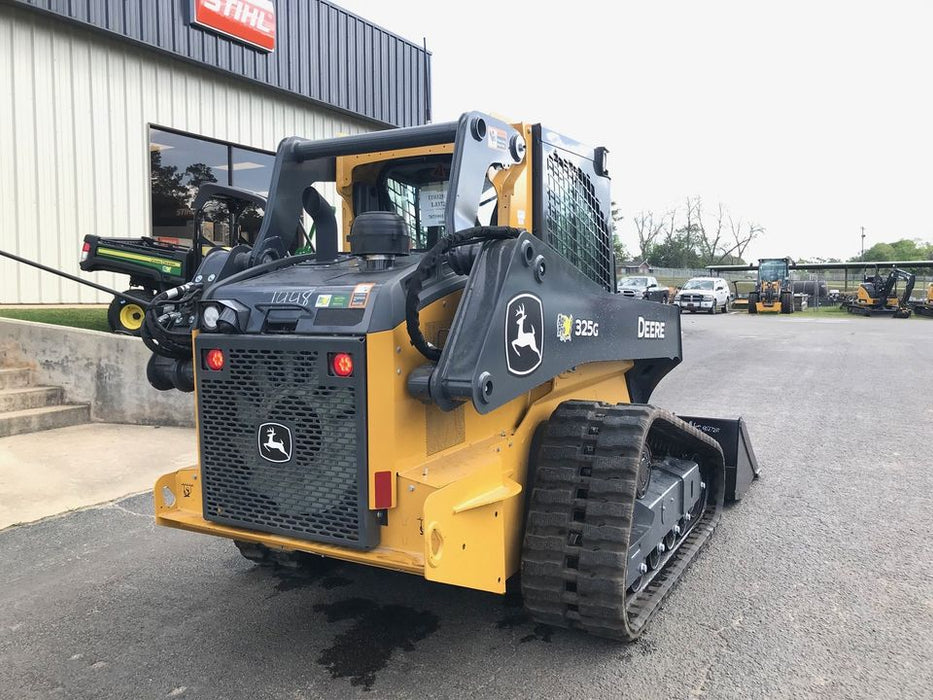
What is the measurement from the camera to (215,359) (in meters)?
3.11

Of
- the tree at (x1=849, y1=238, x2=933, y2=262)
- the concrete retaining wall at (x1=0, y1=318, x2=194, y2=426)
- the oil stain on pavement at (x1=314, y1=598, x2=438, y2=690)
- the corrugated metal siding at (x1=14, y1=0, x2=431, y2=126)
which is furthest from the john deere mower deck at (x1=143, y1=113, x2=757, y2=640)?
the tree at (x1=849, y1=238, x2=933, y2=262)

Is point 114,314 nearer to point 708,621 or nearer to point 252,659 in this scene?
point 252,659

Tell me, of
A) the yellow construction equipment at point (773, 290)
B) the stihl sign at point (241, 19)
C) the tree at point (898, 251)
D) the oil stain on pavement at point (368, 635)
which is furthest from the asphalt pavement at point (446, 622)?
the tree at point (898, 251)

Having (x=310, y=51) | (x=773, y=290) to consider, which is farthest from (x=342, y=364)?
(x=773, y=290)

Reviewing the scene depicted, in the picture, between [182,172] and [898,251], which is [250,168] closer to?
[182,172]

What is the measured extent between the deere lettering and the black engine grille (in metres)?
2.20

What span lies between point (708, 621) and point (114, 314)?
7730 mm

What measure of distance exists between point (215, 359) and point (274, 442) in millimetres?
439

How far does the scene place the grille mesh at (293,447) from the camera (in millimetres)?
2850

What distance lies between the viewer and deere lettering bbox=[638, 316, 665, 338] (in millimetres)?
4445

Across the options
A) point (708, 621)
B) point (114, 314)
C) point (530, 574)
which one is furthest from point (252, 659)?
point (114, 314)

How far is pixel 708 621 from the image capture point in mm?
3578

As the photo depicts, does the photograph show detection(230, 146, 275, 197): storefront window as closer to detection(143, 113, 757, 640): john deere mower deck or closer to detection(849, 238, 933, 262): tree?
detection(143, 113, 757, 640): john deere mower deck

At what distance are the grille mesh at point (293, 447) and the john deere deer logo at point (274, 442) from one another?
0.02m
